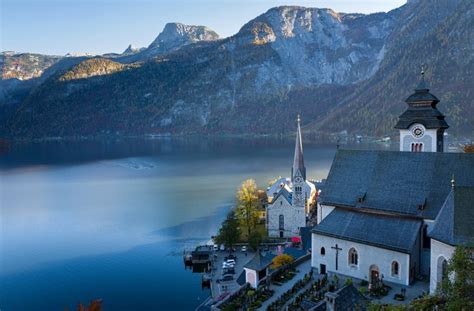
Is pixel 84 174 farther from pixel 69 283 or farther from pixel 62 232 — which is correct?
pixel 69 283

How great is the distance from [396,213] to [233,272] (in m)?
19.0

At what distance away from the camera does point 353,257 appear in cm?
3397

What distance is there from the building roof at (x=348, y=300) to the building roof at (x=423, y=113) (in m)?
23.8

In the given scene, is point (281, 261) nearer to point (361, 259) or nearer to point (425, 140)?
point (361, 259)

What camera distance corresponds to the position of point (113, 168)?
136m

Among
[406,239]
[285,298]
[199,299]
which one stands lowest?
[199,299]

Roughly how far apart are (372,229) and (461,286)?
15623 mm

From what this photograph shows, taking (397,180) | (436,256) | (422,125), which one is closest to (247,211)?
(422,125)

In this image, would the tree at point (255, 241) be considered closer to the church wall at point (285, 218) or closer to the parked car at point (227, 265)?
the parked car at point (227, 265)

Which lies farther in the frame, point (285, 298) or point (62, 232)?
point (62, 232)

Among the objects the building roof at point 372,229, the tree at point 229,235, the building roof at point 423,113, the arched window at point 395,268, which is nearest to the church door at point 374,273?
the arched window at point 395,268

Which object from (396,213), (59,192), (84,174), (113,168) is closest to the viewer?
(396,213)

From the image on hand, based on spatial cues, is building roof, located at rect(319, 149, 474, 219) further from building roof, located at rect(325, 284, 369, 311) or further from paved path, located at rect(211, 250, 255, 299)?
paved path, located at rect(211, 250, 255, 299)

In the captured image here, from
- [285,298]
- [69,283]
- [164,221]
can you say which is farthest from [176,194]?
[285,298]
